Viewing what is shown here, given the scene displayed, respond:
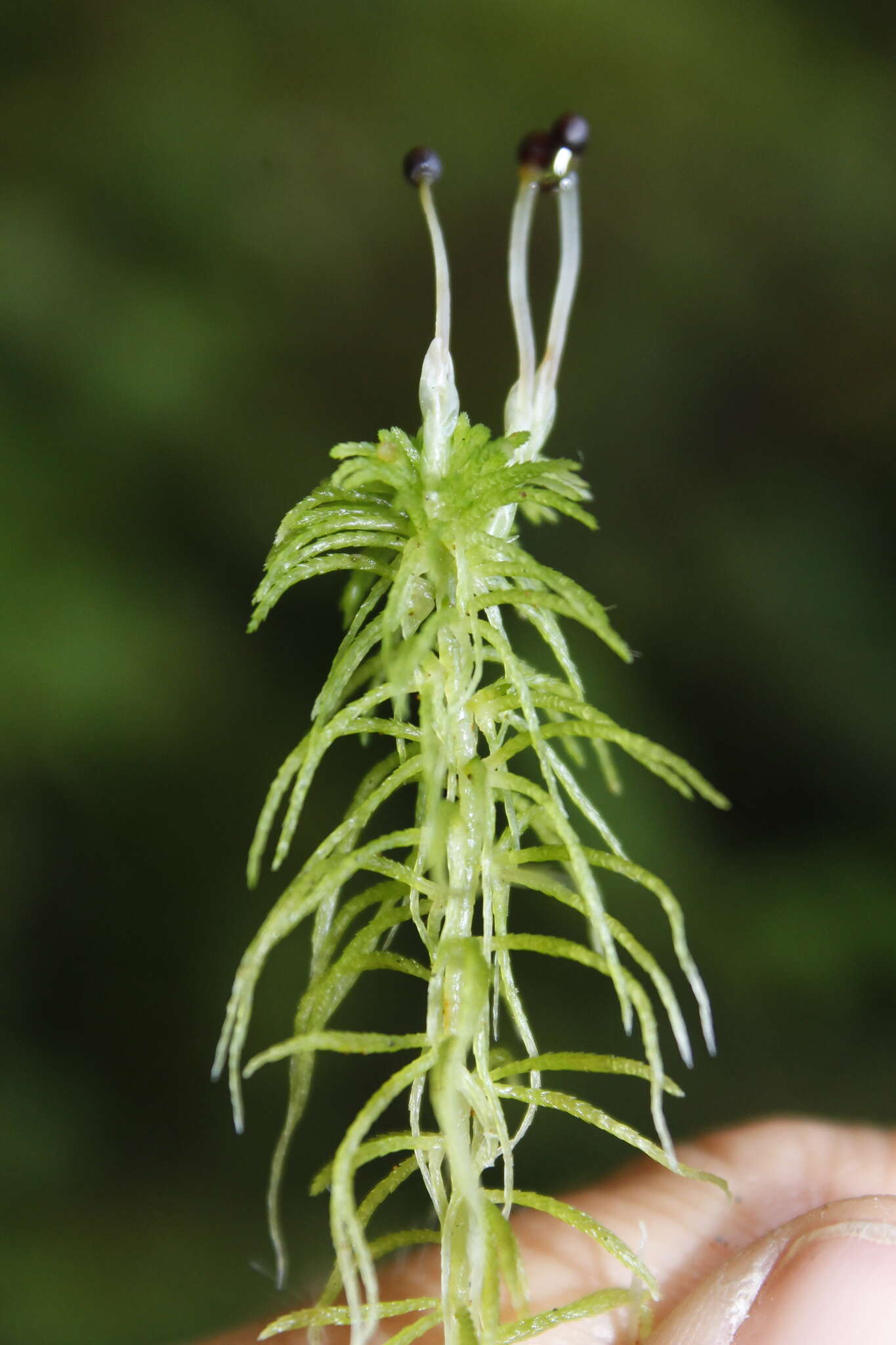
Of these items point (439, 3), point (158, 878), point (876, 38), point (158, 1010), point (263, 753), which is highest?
point (439, 3)

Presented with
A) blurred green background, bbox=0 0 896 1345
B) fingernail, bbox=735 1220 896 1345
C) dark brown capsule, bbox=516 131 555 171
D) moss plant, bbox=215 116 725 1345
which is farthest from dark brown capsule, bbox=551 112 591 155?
blurred green background, bbox=0 0 896 1345

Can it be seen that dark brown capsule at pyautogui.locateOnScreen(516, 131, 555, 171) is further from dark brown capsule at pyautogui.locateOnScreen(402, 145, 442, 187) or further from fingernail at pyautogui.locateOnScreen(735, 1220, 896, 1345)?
fingernail at pyautogui.locateOnScreen(735, 1220, 896, 1345)

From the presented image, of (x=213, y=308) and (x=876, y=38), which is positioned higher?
(x=876, y=38)

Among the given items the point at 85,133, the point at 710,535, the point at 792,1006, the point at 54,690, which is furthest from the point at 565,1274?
the point at 85,133

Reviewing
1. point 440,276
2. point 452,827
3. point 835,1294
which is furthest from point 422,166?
point 835,1294

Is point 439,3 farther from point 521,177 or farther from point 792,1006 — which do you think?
point 792,1006

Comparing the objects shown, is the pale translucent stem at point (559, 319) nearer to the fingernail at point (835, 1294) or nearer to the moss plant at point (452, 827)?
the moss plant at point (452, 827)
